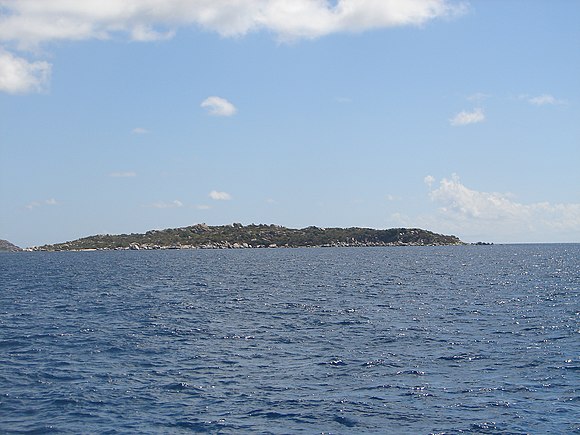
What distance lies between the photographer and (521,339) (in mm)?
48969

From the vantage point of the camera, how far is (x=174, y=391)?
3394 cm

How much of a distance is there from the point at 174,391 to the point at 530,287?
249ft

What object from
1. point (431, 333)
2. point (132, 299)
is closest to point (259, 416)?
point (431, 333)

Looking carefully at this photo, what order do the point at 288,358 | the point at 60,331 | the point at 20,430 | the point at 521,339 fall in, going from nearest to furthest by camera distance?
the point at 20,430 → the point at 288,358 → the point at 521,339 → the point at 60,331

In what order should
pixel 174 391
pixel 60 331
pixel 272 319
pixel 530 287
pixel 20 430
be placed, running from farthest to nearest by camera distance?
pixel 530 287, pixel 272 319, pixel 60 331, pixel 174 391, pixel 20 430

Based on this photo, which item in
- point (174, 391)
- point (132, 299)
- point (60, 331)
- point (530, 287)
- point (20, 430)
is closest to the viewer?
point (20, 430)

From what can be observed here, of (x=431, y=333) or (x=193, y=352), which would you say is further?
(x=431, y=333)

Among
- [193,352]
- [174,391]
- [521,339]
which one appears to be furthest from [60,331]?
[521,339]

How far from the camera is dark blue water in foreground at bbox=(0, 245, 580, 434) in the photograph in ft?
95.8

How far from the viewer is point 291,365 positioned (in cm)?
4009

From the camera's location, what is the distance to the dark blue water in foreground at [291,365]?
1149 inches

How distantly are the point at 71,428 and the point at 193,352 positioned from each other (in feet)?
55.6

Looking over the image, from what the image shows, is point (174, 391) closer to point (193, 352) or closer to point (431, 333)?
point (193, 352)

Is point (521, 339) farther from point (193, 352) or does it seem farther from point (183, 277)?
point (183, 277)
